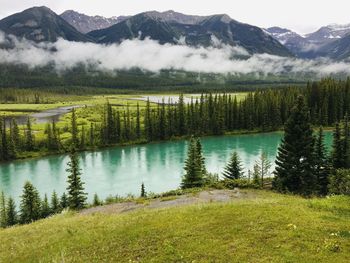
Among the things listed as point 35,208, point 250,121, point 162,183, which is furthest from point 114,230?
point 250,121

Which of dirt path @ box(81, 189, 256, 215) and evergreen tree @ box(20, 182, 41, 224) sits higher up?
dirt path @ box(81, 189, 256, 215)

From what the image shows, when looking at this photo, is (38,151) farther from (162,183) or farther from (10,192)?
(162,183)

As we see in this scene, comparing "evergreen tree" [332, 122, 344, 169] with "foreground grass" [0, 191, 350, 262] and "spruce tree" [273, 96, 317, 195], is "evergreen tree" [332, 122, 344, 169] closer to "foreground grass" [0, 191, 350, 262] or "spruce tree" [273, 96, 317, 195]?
"spruce tree" [273, 96, 317, 195]

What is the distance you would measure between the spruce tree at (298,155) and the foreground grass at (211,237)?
1127 inches

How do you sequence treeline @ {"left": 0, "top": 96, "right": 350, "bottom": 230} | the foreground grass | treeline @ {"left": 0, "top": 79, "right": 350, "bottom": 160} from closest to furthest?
the foreground grass, treeline @ {"left": 0, "top": 96, "right": 350, "bottom": 230}, treeline @ {"left": 0, "top": 79, "right": 350, "bottom": 160}

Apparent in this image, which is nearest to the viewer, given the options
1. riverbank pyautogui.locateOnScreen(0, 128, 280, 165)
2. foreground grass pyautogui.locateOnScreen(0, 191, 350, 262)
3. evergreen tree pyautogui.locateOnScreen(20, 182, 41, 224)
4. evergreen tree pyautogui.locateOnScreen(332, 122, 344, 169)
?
foreground grass pyautogui.locateOnScreen(0, 191, 350, 262)

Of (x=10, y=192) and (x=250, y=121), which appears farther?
(x=250, y=121)

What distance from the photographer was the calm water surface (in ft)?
284

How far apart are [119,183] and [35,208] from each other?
30.6m

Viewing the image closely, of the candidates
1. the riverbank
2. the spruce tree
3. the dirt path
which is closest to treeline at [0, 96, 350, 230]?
the spruce tree

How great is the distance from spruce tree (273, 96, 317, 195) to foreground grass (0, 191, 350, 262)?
28.6 meters

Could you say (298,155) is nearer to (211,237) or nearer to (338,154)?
(338,154)

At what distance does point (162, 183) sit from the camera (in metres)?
86.4

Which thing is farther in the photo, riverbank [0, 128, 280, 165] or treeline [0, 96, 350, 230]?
riverbank [0, 128, 280, 165]
